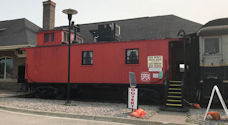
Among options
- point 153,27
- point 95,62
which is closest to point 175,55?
point 95,62

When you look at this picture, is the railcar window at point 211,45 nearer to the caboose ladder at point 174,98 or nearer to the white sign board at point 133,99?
the caboose ladder at point 174,98

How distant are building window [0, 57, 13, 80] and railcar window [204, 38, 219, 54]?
16311 mm

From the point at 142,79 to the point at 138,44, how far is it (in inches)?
77.8

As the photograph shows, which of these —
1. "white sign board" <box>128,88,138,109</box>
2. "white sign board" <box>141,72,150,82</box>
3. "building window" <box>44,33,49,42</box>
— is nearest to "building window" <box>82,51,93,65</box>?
"white sign board" <box>141,72,150,82</box>

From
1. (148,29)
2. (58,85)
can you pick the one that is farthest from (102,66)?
(148,29)

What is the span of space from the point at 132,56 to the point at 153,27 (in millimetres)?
9515

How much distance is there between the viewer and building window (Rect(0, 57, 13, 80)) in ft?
57.4

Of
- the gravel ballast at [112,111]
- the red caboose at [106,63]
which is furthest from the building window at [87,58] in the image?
the gravel ballast at [112,111]

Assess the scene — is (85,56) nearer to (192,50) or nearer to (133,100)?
(133,100)

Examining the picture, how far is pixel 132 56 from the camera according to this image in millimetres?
10711

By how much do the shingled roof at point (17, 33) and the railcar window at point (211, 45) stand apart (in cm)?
1425

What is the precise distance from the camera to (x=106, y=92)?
11.5 m

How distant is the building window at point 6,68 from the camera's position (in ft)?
57.4

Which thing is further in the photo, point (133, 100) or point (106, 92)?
point (106, 92)
